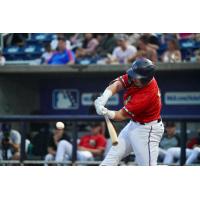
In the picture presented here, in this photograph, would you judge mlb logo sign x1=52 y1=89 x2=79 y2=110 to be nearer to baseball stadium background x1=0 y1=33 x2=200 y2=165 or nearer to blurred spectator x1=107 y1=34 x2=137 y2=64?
baseball stadium background x1=0 y1=33 x2=200 y2=165

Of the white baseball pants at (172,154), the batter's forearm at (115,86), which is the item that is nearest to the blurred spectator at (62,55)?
the white baseball pants at (172,154)

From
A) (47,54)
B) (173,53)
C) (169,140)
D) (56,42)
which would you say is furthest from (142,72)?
(56,42)

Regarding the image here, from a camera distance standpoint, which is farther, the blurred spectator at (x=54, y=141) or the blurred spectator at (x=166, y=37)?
the blurred spectator at (x=166, y=37)

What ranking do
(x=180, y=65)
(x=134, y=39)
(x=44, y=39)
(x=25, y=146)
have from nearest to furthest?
(x=25, y=146) → (x=180, y=65) → (x=134, y=39) → (x=44, y=39)

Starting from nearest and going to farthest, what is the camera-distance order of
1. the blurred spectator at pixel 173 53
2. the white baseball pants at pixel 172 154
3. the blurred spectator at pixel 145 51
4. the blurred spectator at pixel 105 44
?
the white baseball pants at pixel 172 154 → the blurred spectator at pixel 145 51 → the blurred spectator at pixel 173 53 → the blurred spectator at pixel 105 44

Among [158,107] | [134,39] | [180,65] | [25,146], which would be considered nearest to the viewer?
[158,107]

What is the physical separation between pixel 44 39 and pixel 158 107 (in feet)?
19.7

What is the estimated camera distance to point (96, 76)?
11.4 meters

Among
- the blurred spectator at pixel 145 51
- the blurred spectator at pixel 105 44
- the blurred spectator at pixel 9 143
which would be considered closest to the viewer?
the blurred spectator at pixel 9 143

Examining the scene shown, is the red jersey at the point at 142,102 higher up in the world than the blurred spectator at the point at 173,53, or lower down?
lower down

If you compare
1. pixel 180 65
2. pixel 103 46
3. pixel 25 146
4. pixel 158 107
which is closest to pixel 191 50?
pixel 180 65

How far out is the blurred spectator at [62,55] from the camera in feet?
36.5

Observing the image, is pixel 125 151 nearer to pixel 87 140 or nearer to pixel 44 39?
pixel 87 140

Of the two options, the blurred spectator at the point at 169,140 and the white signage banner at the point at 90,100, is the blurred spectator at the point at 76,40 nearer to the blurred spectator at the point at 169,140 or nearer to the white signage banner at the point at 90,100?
the white signage banner at the point at 90,100
